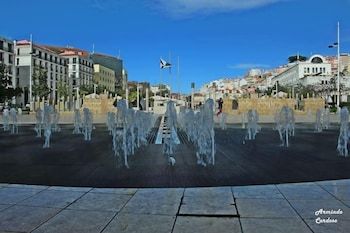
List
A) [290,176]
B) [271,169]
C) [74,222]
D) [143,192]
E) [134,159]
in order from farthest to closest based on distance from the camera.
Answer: [134,159], [271,169], [290,176], [143,192], [74,222]

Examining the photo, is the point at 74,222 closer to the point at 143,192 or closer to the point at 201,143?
the point at 143,192

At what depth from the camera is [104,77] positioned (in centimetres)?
13600

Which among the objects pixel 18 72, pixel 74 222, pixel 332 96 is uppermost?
pixel 18 72

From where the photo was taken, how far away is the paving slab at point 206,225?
3680mm

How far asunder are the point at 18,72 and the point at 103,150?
89.6 m

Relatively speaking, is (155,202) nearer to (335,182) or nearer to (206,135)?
(335,182)

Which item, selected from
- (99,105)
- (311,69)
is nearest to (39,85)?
(99,105)

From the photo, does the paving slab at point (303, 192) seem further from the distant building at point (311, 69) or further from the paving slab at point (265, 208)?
the distant building at point (311, 69)

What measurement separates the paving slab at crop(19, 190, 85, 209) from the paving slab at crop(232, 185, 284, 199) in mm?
2155

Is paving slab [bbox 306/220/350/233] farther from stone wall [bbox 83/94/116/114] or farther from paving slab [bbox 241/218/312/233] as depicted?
A: stone wall [bbox 83/94/116/114]

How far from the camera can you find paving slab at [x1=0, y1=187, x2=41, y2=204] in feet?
15.9

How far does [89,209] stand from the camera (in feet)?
14.5

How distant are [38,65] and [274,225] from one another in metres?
91.2

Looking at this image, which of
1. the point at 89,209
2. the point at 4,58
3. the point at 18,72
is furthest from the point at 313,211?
the point at 18,72
